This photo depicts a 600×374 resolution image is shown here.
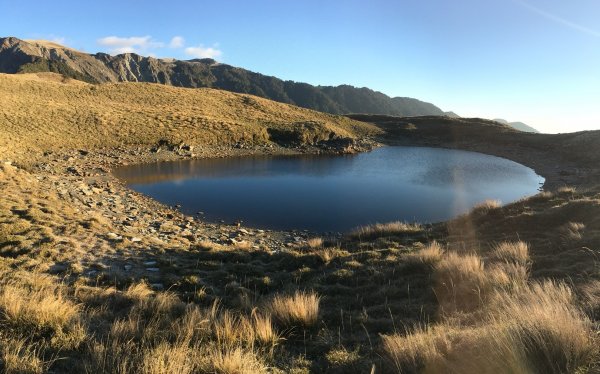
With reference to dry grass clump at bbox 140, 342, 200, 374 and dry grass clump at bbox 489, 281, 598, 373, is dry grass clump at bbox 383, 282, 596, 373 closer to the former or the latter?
dry grass clump at bbox 489, 281, 598, 373

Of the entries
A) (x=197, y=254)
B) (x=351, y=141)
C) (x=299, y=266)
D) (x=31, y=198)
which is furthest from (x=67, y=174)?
(x=351, y=141)

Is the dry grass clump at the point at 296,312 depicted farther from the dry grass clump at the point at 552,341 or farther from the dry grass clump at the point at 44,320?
the dry grass clump at the point at 552,341

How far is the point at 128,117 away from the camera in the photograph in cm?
5272

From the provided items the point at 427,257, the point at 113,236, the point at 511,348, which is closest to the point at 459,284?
the point at 427,257

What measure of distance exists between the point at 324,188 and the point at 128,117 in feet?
112

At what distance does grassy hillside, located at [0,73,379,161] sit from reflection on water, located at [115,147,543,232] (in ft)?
30.0

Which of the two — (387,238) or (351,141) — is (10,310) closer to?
(387,238)

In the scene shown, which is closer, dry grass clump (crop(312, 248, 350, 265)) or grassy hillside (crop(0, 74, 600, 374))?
grassy hillside (crop(0, 74, 600, 374))

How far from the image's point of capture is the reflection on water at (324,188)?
25297mm

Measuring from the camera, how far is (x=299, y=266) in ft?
40.1

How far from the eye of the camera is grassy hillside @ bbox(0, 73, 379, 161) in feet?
137

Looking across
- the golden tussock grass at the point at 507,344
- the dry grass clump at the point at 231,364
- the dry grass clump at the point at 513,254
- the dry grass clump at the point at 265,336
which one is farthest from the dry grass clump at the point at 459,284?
the dry grass clump at the point at 231,364

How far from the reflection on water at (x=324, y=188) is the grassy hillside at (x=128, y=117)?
9.14 meters

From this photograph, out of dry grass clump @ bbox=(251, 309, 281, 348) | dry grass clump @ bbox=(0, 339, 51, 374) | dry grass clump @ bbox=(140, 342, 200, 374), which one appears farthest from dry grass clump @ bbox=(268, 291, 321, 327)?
dry grass clump @ bbox=(0, 339, 51, 374)
